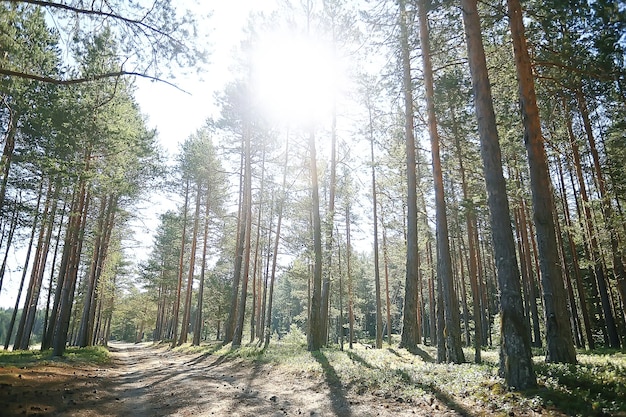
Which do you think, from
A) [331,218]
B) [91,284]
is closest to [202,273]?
[91,284]

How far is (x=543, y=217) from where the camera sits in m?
8.67

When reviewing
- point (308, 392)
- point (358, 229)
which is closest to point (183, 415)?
point (308, 392)

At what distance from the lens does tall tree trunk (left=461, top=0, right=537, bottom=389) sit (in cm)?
602

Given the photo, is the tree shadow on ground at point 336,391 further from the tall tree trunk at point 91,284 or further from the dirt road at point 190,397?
the tall tree trunk at point 91,284

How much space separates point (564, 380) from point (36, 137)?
69.9ft

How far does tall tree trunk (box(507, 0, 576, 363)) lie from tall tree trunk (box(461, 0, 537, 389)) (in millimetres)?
1704

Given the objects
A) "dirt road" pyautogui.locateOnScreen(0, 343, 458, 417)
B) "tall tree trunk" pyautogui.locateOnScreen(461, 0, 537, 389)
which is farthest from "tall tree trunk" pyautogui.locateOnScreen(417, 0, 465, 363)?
"dirt road" pyautogui.locateOnScreen(0, 343, 458, 417)

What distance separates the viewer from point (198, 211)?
2761 cm

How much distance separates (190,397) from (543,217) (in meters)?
9.78

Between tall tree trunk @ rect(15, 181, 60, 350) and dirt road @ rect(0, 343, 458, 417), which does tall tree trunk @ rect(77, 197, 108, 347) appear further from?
dirt road @ rect(0, 343, 458, 417)

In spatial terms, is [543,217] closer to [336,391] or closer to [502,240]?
[502,240]

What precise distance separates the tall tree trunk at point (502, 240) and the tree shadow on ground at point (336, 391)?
9.90 feet

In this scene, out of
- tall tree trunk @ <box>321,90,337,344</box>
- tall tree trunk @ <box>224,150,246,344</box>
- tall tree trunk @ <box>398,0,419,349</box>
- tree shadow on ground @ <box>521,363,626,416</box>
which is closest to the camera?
tree shadow on ground @ <box>521,363,626,416</box>

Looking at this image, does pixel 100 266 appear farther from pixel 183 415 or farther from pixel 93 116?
pixel 183 415
